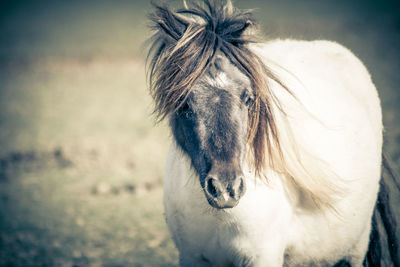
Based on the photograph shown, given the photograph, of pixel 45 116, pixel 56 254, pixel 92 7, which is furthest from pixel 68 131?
pixel 92 7

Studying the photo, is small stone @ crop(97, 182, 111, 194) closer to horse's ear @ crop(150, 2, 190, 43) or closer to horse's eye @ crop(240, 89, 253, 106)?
horse's ear @ crop(150, 2, 190, 43)

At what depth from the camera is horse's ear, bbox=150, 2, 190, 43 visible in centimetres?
198

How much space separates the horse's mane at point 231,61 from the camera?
72.8 inches

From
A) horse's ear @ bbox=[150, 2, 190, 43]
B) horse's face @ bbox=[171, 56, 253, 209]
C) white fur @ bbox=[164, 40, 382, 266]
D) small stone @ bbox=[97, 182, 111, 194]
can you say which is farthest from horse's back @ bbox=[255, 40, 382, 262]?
small stone @ bbox=[97, 182, 111, 194]

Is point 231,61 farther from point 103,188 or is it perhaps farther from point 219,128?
point 103,188

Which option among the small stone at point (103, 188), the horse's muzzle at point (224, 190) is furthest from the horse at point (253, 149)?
the small stone at point (103, 188)

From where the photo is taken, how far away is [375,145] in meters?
2.57

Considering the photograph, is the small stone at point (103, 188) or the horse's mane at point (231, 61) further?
the small stone at point (103, 188)

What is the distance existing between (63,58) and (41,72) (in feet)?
6.49

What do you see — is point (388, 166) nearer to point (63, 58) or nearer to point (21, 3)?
point (63, 58)

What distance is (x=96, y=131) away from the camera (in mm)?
8766

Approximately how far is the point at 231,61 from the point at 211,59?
12cm

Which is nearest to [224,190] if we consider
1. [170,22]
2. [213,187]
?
[213,187]

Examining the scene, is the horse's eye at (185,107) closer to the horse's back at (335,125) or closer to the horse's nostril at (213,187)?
the horse's nostril at (213,187)
